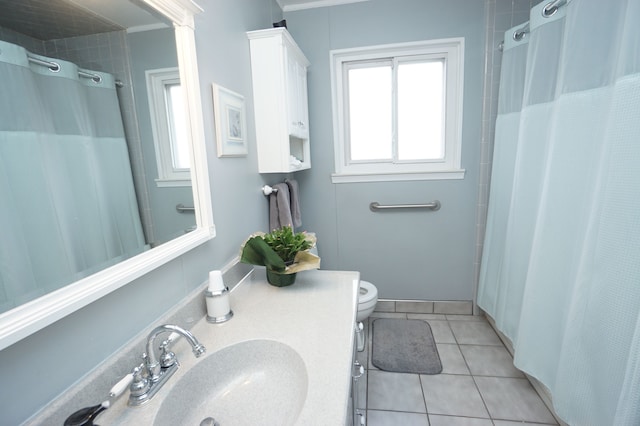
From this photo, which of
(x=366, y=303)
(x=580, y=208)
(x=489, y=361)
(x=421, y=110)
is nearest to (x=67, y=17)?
(x=580, y=208)

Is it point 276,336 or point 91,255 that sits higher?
point 91,255

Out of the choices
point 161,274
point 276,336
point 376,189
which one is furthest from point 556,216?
point 161,274

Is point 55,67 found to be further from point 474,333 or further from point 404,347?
point 474,333

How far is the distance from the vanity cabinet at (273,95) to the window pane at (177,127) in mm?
629

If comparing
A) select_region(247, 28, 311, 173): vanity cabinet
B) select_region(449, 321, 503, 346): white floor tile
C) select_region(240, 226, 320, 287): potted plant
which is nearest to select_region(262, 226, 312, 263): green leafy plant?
select_region(240, 226, 320, 287): potted plant

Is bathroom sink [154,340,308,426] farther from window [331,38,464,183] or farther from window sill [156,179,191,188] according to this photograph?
window [331,38,464,183]

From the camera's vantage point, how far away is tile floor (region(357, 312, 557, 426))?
1487 mm

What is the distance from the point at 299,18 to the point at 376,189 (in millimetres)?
1380

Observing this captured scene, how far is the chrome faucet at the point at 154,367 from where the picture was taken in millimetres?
685

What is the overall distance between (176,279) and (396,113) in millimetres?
1957

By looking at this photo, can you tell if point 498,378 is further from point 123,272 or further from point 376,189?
point 123,272

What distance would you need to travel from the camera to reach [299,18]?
216 centimetres

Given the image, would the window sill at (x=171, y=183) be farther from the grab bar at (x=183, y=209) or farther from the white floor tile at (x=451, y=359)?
the white floor tile at (x=451, y=359)

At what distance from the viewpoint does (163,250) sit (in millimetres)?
871
